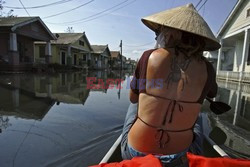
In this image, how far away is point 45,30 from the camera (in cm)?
1770

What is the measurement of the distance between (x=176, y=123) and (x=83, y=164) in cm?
152

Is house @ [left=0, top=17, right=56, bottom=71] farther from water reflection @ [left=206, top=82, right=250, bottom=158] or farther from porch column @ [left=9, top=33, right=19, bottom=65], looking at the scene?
water reflection @ [left=206, top=82, right=250, bottom=158]

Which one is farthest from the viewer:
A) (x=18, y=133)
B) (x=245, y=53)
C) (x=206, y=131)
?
(x=245, y=53)

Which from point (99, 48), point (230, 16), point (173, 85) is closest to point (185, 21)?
point (173, 85)

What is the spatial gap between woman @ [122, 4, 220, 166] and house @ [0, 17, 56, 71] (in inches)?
576

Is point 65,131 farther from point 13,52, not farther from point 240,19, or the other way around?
point 240,19

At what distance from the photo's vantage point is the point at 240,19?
13.7 meters

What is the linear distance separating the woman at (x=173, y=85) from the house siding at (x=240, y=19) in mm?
14240

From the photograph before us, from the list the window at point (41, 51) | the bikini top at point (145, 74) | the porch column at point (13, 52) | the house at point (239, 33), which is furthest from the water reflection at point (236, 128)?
the window at point (41, 51)

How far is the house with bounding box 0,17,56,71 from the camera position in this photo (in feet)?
43.5

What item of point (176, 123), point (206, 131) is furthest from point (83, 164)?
point (206, 131)

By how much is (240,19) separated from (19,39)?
19.3 m

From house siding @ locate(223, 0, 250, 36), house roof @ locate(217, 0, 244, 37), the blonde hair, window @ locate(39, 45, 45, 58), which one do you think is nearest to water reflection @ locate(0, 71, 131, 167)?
the blonde hair

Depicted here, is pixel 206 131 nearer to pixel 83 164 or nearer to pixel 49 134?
pixel 83 164
